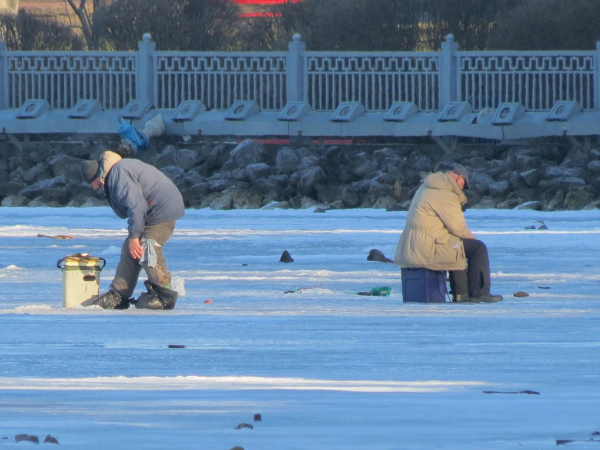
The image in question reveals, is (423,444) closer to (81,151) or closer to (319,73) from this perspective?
(319,73)

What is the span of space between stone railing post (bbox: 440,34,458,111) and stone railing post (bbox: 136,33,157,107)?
644cm

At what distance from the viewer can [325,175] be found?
28.5 meters

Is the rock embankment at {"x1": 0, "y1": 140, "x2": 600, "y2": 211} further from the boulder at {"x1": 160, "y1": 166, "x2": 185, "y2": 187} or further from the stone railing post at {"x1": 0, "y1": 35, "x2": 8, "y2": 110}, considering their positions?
the stone railing post at {"x1": 0, "y1": 35, "x2": 8, "y2": 110}

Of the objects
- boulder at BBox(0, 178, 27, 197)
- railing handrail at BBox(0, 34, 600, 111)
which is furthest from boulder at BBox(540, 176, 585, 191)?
boulder at BBox(0, 178, 27, 197)

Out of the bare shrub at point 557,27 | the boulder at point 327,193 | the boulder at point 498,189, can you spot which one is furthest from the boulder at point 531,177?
the bare shrub at point 557,27

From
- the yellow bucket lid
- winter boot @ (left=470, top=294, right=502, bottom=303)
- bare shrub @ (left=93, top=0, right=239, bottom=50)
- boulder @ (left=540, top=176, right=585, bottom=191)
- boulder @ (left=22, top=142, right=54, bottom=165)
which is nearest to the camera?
the yellow bucket lid

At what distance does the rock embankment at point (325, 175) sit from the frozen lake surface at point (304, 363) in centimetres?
1281

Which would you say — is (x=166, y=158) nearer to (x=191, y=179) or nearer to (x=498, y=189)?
(x=191, y=179)

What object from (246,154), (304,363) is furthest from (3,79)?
(304,363)

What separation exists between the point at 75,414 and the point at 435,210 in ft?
16.8

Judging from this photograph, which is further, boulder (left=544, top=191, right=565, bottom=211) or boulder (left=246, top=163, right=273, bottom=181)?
boulder (left=246, top=163, right=273, bottom=181)

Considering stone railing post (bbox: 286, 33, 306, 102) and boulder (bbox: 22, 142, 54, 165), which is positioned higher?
stone railing post (bbox: 286, 33, 306, 102)

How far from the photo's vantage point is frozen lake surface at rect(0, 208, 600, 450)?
17.9ft

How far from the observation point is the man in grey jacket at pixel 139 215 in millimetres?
9703
